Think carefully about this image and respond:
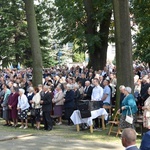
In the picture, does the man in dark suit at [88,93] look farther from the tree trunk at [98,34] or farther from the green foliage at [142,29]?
the tree trunk at [98,34]

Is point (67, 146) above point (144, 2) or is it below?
below

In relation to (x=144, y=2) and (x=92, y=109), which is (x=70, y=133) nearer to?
(x=92, y=109)

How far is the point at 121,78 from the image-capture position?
1500 centimetres

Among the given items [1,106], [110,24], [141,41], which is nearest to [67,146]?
[1,106]

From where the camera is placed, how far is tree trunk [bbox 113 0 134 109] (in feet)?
48.1

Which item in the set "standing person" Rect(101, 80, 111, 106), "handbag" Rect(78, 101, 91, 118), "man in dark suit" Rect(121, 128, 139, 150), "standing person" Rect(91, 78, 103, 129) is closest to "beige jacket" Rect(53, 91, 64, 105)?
"standing person" Rect(91, 78, 103, 129)

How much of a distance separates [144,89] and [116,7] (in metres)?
3.48

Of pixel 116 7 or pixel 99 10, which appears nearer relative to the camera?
pixel 116 7

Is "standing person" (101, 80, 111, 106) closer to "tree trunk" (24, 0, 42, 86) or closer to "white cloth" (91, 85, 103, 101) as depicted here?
"white cloth" (91, 85, 103, 101)

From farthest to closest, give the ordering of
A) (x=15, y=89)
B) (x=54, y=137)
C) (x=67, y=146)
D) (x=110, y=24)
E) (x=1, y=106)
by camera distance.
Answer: (x=110, y=24), (x=1, y=106), (x=15, y=89), (x=54, y=137), (x=67, y=146)

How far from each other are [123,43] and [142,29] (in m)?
8.36

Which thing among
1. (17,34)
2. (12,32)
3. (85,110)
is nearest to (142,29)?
(85,110)

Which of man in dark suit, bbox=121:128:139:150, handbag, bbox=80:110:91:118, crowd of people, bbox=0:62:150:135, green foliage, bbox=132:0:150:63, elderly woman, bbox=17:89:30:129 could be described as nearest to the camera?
man in dark suit, bbox=121:128:139:150

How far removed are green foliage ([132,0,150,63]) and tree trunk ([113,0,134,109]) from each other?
23.6ft
